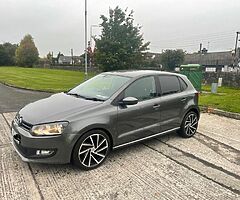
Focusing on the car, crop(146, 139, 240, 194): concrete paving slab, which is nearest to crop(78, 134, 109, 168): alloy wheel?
the car

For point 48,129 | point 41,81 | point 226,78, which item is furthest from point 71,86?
point 48,129

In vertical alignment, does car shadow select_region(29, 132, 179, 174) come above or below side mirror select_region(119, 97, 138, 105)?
below

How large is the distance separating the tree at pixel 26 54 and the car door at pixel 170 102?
65.7 m

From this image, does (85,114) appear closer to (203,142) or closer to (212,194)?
(212,194)

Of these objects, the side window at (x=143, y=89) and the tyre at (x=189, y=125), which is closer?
the side window at (x=143, y=89)

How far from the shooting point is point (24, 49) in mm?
64375

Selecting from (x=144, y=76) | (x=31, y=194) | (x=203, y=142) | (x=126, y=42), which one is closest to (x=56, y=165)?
(x=31, y=194)

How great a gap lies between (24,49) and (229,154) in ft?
225

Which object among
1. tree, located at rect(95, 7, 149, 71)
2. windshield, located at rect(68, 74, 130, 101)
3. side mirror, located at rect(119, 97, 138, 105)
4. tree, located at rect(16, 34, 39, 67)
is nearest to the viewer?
side mirror, located at rect(119, 97, 138, 105)

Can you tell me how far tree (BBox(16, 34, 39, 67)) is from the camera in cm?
6391

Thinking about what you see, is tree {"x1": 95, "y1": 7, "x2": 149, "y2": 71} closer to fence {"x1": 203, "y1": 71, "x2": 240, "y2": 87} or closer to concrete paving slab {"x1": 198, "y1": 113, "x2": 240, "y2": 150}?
fence {"x1": 203, "y1": 71, "x2": 240, "y2": 87}

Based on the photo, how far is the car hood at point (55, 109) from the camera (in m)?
3.36

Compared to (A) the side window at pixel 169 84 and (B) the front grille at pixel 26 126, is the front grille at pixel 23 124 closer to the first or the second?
(B) the front grille at pixel 26 126

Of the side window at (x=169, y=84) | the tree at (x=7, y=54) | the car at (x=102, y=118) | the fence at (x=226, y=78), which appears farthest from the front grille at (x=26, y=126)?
the tree at (x=7, y=54)
